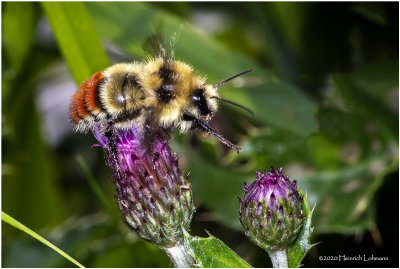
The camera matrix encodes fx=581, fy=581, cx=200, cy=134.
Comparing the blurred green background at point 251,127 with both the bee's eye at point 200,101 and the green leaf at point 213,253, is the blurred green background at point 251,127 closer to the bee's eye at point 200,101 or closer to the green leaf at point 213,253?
the bee's eye at point 200,101

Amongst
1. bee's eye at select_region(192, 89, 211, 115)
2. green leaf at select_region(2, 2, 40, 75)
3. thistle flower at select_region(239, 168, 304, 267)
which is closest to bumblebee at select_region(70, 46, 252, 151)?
bee's eye at select_region(192, 89, 211, 115)

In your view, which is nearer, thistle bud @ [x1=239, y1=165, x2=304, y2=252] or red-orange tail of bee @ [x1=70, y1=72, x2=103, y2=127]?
thistle bud @ [x1=239, y1=165, x2=304, y2=252]

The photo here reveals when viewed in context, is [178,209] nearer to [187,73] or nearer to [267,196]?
[267,196]

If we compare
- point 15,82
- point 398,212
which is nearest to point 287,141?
point 398,212

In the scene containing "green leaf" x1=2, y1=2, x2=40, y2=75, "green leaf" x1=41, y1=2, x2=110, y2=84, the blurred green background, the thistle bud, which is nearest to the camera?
the thistle bud

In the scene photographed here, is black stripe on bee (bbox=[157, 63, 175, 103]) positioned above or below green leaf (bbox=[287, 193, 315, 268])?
above

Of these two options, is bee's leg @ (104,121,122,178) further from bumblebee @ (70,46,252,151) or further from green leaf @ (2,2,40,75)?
green leaf @ (2,2,40,75)

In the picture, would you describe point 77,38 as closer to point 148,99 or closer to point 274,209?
point 148,99
